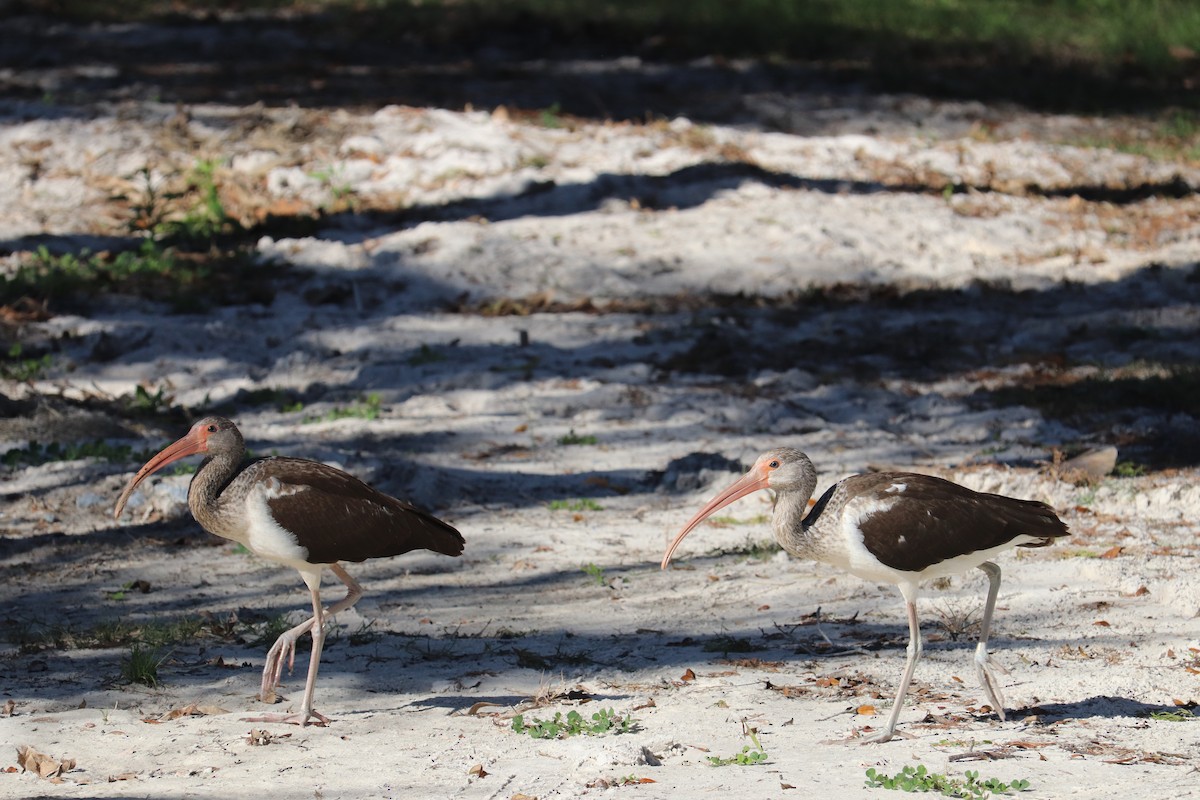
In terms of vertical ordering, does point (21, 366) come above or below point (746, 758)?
below

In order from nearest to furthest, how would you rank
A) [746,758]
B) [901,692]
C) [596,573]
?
[746,758], [901,692], [596,573]

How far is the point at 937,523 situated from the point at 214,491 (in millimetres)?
2955

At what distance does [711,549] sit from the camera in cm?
847

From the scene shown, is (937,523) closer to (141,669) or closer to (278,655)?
(278,655)

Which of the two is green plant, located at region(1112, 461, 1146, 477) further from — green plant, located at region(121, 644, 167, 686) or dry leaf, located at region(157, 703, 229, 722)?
green plant, located at region(121, 644, 167, 686)

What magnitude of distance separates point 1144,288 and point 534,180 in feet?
20.7

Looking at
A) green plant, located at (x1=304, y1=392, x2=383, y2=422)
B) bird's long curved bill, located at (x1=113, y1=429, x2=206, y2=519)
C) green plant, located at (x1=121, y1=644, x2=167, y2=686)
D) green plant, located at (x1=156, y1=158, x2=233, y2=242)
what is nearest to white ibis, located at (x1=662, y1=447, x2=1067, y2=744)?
bird's long curved bill, located at (x1=113, y1=429, x2=206, y2=519)

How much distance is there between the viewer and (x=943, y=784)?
4.77 m

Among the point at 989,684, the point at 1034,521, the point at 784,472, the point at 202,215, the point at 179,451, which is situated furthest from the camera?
the point at 202,215

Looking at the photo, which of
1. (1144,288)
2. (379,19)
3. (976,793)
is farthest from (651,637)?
(379,19)

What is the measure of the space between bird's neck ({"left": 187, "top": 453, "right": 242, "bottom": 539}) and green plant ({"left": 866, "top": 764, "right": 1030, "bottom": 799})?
2.87 m

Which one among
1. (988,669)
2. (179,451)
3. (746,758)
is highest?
(179,451)

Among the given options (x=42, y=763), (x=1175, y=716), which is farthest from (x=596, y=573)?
(x=42, y=763)

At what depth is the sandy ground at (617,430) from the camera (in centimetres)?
550
